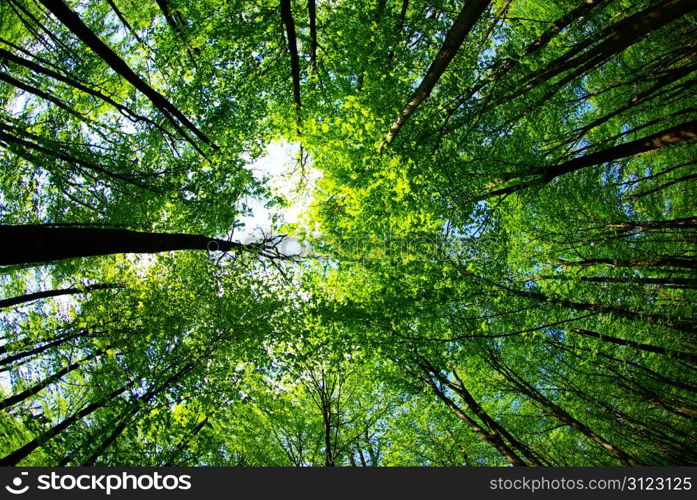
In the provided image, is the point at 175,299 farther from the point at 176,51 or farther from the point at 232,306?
the point at 176,51

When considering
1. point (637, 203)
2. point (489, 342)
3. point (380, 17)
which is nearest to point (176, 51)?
point (380, 17)

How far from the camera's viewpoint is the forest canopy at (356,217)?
5.32 meters

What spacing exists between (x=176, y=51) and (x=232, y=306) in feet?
18.1

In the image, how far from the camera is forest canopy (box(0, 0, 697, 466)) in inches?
209

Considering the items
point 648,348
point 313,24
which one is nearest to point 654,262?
point 648,348

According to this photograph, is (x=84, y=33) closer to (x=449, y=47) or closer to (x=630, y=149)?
(x=449, y=47)

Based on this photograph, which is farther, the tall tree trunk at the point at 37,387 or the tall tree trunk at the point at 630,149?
the tall tree trunk at the point at 37,387

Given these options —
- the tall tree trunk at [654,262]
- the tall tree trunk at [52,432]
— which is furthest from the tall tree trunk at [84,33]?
the tall tree trunk at [654,262]

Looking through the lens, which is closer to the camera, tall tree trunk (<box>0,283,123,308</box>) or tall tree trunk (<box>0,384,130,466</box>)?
tall tree trunk (<box>0,384,130,466</box>)

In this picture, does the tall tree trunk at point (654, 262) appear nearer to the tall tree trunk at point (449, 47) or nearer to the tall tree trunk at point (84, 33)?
the tall tree trunk at point (449, 47)

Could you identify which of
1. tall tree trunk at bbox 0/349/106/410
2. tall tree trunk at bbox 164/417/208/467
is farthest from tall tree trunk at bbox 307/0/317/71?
tall tree trunk at bbox 164/417/208/467

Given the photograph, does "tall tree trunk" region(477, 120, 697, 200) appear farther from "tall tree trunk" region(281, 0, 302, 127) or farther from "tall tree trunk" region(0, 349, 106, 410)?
"tall tree trunk" region(0, 349, 106, 410)

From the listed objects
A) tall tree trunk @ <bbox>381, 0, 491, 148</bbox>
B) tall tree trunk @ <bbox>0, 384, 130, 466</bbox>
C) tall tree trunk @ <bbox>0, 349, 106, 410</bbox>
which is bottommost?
tall tree trunk @ <bbox>0, 384, 130, 466</bbox>

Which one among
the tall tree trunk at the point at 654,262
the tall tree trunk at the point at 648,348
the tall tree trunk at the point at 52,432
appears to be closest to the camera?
the tall tree trunk at the point at 654,262
